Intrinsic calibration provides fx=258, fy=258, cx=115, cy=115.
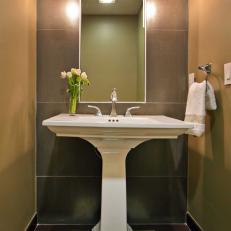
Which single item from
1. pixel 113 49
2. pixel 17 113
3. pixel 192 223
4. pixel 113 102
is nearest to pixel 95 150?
pixel 113 102

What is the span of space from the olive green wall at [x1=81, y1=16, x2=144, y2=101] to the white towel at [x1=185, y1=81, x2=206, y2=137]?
45cm

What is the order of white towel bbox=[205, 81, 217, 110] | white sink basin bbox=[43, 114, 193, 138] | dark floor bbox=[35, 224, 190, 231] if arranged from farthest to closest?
dark floor bbox=[35, 224, 190, 231], white towel bbox=[205, 81, 217, 110], white sink basin bbox=[43, 114, 193, 138]

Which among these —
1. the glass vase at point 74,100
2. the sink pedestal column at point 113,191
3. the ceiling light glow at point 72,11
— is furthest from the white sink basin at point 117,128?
the ceiling light glow at point 72,11

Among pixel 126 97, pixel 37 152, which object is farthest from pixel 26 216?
pixel 126 97

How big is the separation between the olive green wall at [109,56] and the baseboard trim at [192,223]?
0.95m

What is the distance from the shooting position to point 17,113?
1552 millimetres

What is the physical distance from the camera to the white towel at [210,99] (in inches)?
58.1

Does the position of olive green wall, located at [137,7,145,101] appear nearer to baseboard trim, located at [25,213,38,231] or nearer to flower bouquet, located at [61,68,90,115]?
flower bouquet, located at [61,68,90,115]

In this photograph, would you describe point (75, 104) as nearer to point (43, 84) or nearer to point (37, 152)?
point (43, 84)

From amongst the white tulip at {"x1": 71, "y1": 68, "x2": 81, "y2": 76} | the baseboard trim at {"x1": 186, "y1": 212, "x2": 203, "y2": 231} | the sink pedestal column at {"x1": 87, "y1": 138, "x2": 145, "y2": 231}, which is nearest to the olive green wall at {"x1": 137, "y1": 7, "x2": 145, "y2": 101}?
the white tulip at {"x1": 71, "y1": 68, "x2": 81, "y2": 76}

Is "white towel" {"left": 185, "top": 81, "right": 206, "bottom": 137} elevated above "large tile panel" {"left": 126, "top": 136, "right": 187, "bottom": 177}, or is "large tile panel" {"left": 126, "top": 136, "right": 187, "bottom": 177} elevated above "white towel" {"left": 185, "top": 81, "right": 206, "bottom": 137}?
"white towel" {"left": 185, "top": 81, "right": 206, "bottom": 137}

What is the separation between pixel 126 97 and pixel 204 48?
0.64 m

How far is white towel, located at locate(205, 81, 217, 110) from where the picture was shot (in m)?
1.48

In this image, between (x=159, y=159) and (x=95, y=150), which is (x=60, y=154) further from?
(x=159, y=159)
